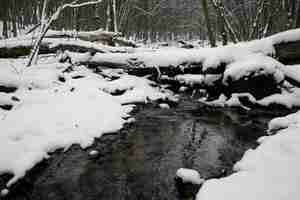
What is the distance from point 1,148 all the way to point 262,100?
5944mm

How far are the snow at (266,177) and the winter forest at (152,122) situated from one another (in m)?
0.01

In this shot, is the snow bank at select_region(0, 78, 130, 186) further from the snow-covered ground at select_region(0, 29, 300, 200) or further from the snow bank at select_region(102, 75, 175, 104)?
the snow bank at select_region(102, 75, 175, 104)

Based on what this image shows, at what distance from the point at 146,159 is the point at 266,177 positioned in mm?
1954

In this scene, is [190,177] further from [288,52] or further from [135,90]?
[288,52]

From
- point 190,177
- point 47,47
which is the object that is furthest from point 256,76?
point 47,47

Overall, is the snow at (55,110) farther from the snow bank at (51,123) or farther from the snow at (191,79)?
the snow at (191,79)

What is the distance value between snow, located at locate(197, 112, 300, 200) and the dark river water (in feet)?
1.75

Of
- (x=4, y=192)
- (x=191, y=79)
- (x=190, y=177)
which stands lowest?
(x=4, y=192)

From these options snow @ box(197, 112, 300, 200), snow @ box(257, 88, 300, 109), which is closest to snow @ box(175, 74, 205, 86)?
snow @ box(257, 88, 300, 109)

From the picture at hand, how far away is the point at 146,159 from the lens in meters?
4.33

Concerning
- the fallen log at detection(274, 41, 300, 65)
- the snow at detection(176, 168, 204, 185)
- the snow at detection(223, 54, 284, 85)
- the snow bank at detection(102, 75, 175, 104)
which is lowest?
the snow at detection(176, 168, 204, 185)

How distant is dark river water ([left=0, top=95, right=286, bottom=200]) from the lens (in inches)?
135

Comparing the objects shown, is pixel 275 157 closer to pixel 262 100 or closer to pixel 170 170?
pixel 170 170

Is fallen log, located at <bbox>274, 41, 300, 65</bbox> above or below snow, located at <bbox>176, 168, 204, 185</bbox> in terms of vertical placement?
above
